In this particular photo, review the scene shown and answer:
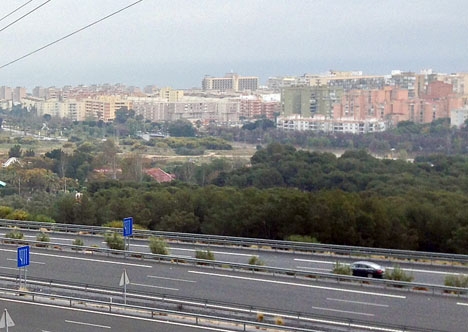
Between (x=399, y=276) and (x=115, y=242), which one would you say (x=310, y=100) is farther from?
(x=399, y=276)

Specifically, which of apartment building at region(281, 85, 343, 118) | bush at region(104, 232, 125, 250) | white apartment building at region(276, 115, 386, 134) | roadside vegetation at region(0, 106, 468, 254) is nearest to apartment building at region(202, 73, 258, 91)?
apartment building at region(281, 85, 343, 118)

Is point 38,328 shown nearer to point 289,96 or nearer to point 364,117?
point 364,117

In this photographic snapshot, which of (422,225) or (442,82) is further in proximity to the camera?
(442,82)

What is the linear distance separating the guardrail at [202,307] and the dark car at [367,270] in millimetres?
3277

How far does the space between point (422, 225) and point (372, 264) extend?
5682 mm

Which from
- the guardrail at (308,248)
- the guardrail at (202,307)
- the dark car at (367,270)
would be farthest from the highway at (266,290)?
the guardrail at (308,248)

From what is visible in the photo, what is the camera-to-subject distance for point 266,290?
1404 centimetres

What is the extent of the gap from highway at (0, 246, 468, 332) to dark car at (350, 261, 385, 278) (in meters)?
0.98

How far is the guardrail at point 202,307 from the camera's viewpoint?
11.2 m

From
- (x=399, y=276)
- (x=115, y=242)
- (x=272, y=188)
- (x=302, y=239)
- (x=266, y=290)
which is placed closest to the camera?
(x=266, y=290)

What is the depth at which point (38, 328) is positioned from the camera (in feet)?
37.9

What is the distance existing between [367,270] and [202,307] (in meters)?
4.28

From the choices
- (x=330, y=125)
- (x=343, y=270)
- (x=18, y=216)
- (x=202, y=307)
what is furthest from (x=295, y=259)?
(x=330, y=125)

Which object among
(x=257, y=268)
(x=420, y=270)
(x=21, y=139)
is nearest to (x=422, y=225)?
(x=420, y=270)
